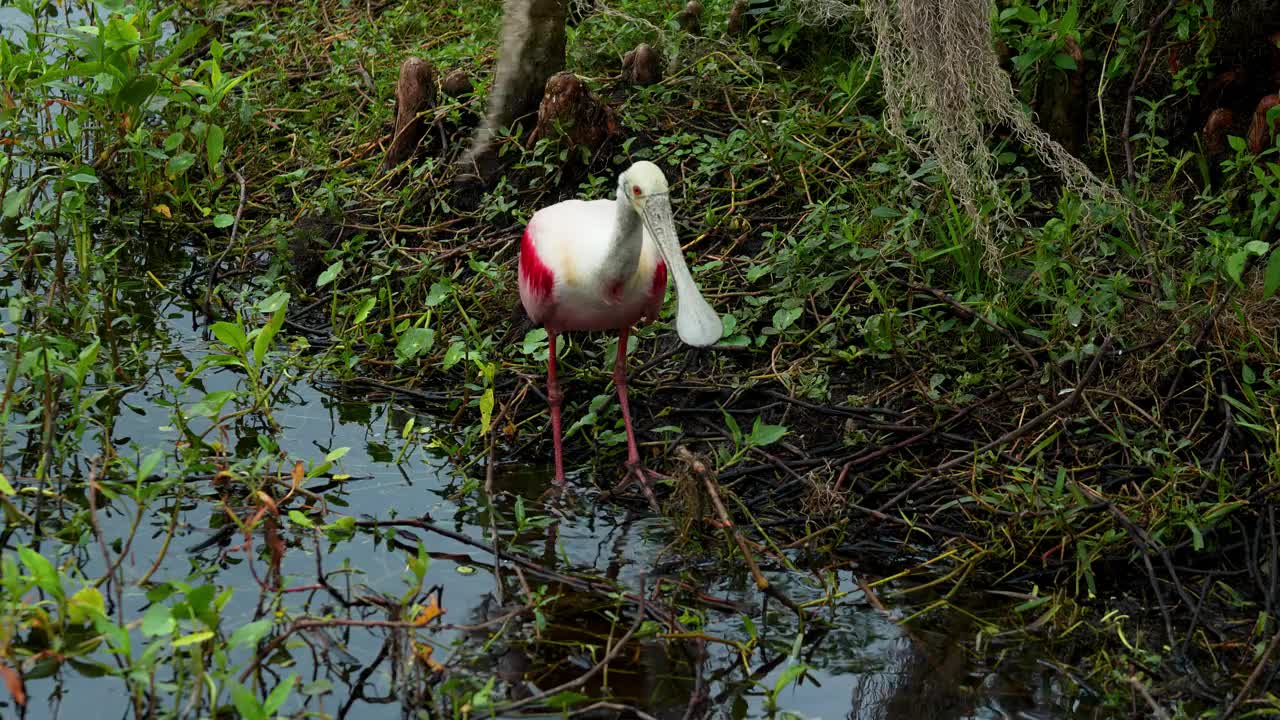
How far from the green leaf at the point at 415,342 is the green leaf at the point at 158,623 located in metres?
2.14

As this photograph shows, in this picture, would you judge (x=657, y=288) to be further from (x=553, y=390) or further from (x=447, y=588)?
(x=447, y=588)

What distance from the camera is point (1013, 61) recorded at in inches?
226

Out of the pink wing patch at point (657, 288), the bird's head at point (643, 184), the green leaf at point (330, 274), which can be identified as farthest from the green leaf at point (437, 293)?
the bird's head at point (643, 184)

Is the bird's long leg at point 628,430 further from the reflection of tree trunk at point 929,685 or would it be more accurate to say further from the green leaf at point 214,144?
the green leaf at point 214,144

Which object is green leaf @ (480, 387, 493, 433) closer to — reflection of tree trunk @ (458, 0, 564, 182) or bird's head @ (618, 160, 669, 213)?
bird's head @ (618, 160, 669, 213)

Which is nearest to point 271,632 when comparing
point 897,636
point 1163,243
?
point 897,636

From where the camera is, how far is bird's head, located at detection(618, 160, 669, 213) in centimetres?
447

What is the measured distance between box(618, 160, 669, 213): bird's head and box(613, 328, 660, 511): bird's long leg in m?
0.57

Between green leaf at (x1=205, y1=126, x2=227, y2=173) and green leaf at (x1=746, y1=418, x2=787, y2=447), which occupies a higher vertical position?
green leaf at (x1=205, y1=126, x2=227, y2=173)

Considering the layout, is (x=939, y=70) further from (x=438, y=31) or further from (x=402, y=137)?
(x=438, y=31)

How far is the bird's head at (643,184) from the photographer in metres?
4.47

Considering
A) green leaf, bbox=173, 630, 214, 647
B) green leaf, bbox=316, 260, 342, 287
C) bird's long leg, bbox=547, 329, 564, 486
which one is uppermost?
green leaf, bbox=173, 630, 214, 647

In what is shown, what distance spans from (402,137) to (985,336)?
110 inches

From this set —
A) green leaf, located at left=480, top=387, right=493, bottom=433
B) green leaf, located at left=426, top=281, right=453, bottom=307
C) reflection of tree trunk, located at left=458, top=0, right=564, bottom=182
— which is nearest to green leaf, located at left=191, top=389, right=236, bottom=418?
green leaf, located at left=480, top=387, right=493, bottom=433
